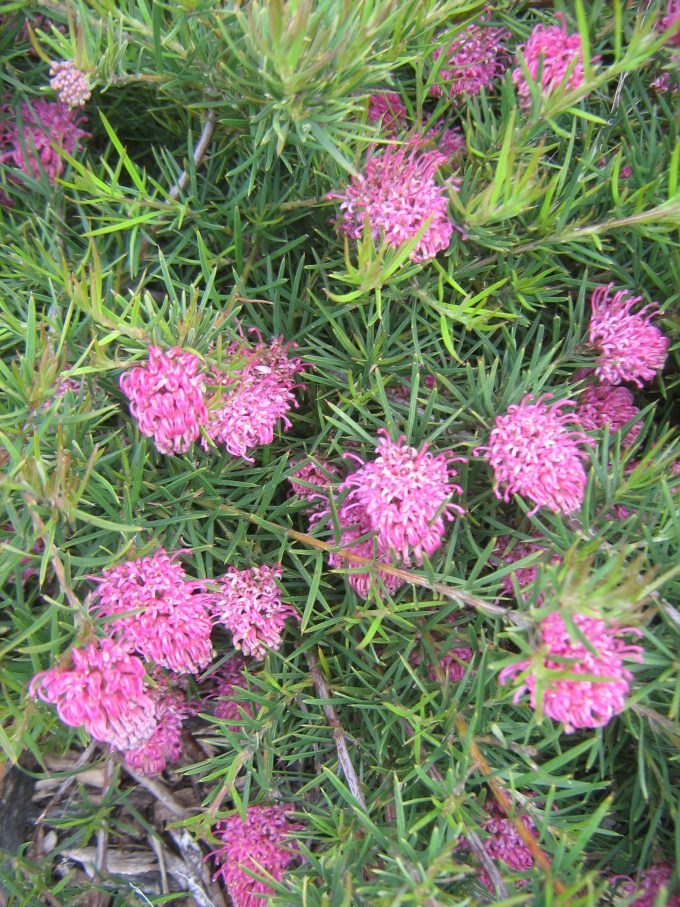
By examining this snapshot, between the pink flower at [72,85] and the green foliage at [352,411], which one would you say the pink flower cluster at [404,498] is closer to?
the green foliage at [352,411]

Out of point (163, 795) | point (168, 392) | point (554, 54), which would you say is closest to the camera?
point (168, 392)

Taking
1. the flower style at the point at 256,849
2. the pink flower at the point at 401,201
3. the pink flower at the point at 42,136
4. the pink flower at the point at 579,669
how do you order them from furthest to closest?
the pink flower at the point at 42,136 → the flower style at the point at 256,849 → the pink flower at the point at 401,201 → the pink flower at the point at 579,669

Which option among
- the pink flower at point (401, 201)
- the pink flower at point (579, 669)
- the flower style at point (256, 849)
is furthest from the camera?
the flower style at point (256, 849)

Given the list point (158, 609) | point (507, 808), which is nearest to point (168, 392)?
point (158, 609)

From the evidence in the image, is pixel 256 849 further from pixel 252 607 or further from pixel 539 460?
pixel 539 460

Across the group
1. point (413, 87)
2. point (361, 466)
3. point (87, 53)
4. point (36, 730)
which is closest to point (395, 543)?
point (361, 466)

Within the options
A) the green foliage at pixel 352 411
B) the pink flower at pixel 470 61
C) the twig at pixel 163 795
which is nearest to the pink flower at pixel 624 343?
the green foliage at pixel 352 411

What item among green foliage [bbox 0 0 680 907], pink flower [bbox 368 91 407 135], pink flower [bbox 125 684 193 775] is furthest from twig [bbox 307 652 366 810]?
pink flower [bbox 368 91 407 135]

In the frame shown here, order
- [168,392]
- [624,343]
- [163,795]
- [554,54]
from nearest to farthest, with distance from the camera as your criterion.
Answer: [168,392], [554,54], [624,343], [163,795]
